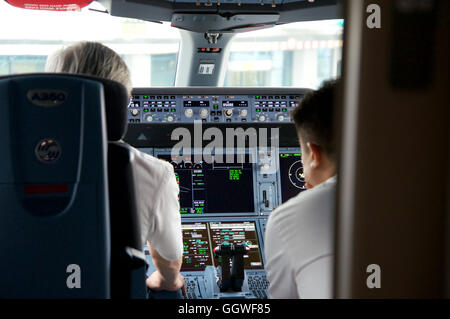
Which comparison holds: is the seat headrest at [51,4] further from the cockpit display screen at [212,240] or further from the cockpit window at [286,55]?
the cockpit window at [286,55]

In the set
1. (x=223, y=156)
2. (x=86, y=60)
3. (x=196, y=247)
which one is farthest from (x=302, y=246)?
(x=223, y=156)

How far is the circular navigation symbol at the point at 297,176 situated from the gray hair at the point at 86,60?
51.3 inches

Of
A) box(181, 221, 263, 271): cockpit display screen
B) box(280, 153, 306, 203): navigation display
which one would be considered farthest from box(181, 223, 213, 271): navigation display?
box(280, 153, 306, 203): navigation display

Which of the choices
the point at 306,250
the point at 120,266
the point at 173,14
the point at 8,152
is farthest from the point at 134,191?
the point at 173,14

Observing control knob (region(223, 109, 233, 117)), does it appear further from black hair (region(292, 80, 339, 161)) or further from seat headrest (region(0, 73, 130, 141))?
seat headrest (region(0, 73, 130, 141))

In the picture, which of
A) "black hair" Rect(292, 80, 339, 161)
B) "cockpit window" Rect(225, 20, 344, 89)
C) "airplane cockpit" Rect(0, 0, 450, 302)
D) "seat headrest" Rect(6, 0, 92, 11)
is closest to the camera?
"airplane cockpit" Rect(0, 0, 450, 302)

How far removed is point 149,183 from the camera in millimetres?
1558

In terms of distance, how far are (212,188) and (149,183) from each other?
93cm

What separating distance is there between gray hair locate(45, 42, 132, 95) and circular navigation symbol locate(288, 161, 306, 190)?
1.30 m

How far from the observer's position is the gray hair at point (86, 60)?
4.61 ft

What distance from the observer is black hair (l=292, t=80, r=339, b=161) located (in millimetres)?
1353

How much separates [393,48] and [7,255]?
105cm

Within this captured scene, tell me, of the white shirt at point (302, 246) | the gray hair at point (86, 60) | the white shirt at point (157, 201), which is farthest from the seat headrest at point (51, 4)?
the white shirt at point (302, 246)

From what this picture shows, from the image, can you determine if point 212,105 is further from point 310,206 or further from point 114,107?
point 310,206
